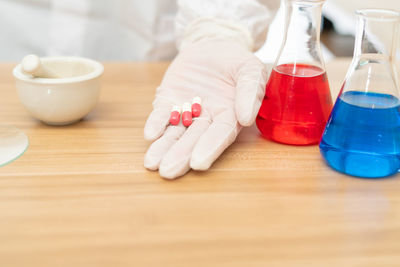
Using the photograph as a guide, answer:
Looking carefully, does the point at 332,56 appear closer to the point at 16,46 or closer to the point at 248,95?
the point at 16,46

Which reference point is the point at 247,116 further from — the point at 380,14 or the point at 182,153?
the point at 380,14

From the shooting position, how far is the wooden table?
1.71ft

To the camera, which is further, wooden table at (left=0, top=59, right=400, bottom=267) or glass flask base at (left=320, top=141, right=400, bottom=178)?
glass flask base at (left=320, top=141, right=400, bottom=178)

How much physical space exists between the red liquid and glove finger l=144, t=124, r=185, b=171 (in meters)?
0.15

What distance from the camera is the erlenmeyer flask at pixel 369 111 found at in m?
0.66

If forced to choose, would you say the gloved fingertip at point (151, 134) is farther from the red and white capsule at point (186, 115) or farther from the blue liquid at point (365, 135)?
the blue liquid at point (365, 135)

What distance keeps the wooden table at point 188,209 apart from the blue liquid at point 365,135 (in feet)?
0.07

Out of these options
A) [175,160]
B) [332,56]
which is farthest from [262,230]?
[332,56]


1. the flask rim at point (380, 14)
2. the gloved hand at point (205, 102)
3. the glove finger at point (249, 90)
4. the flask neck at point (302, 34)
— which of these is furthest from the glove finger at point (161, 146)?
A: the flask rim at point (380, 14)

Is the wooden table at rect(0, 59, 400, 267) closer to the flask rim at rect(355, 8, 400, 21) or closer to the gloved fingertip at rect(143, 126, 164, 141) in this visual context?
the gloved fingertip at rect(143, 126, 164, 141)

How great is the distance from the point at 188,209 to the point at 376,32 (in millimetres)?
365

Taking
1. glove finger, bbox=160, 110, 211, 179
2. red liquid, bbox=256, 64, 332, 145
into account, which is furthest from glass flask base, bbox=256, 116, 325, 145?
glove finger, bbox=160, 110, 211, 179

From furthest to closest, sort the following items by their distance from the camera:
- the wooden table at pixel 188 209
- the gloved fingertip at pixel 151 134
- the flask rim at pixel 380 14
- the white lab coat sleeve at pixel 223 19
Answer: the white lab coat sleeve at pixel 223 19 → the gloved fingertip at pixel 151 134 → the flask rim at pixel 380 14 → the wooden table at pixel 188 209

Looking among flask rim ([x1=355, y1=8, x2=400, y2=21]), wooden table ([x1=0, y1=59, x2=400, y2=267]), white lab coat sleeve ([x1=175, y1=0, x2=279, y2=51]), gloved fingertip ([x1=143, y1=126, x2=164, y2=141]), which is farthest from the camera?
white lab coat sleeve ([x1=175, y1=0, x2=279, y2=51])
